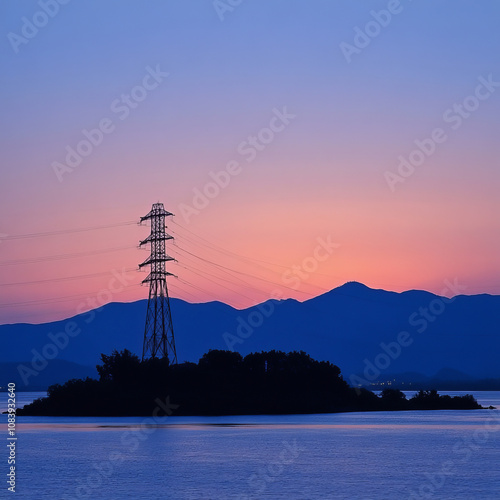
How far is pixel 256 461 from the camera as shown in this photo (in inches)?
2451

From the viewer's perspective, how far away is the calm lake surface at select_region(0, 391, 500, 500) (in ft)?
162

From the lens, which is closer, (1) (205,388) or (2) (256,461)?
(2) (256,461)

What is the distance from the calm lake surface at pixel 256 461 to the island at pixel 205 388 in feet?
22.8

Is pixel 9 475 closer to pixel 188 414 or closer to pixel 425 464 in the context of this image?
pixel 425 464

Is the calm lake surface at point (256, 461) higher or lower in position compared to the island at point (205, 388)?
lower

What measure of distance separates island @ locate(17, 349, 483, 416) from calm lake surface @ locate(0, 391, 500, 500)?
6941mm

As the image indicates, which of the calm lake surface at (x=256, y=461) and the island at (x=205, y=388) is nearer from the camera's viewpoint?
the calm lake surface at (x=256, y=461)

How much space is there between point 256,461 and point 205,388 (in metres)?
47.7

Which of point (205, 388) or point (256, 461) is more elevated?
point (205, 388)

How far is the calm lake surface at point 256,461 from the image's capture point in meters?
49.3

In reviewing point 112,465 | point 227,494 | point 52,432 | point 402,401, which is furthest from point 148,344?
point 402,401

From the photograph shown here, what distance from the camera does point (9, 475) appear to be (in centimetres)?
5538

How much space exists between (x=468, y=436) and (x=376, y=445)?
14.7 meters

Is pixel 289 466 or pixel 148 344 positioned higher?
pixel 148 344
